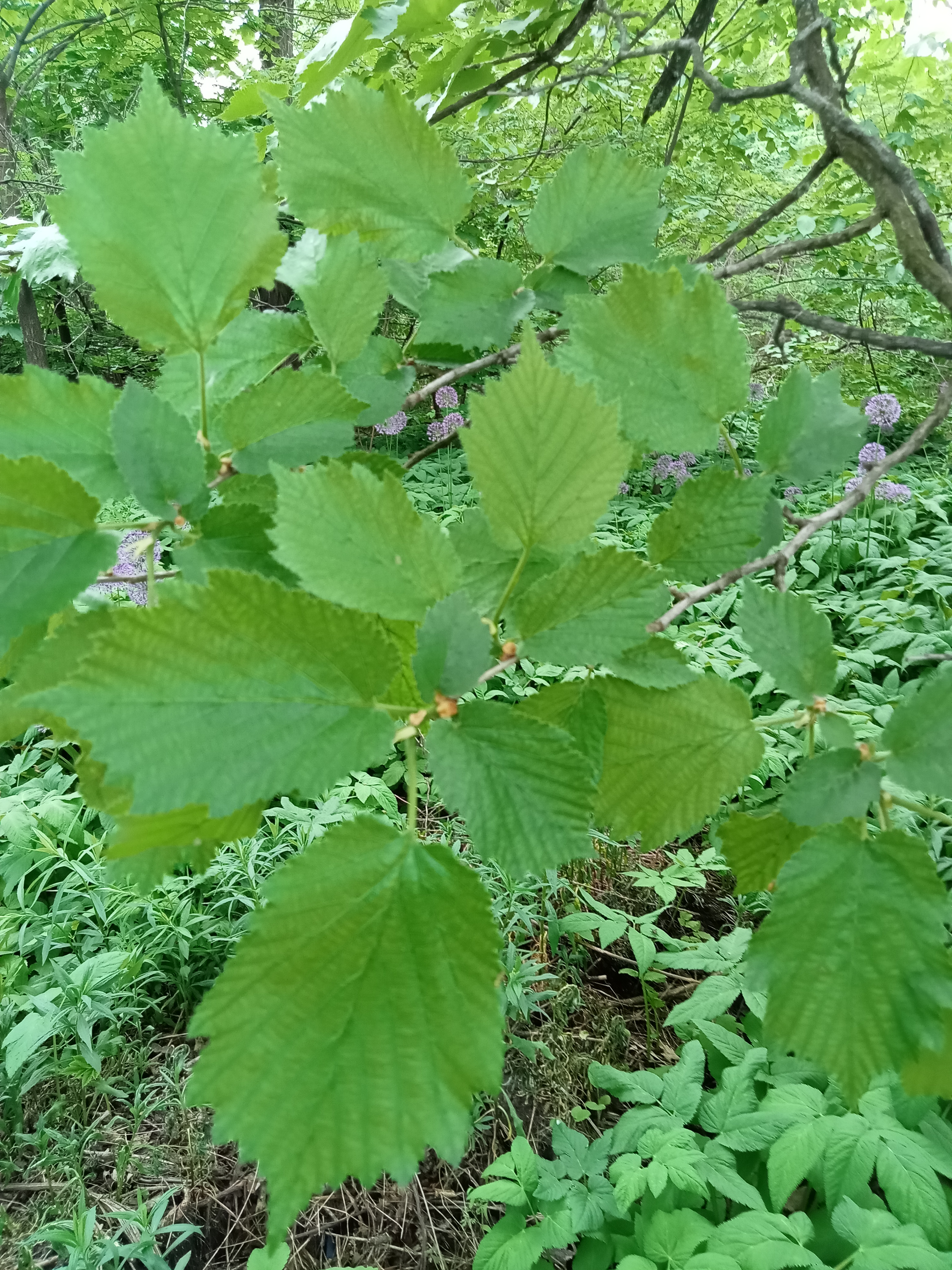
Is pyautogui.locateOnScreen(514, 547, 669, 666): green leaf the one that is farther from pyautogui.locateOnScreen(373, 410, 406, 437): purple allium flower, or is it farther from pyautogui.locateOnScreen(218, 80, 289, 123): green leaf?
pyautogui.locateOnScreen(218, 80, 289, 123): green leaf

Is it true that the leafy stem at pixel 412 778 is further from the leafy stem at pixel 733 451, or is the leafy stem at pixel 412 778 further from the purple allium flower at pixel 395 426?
the purple allium flower at pixel 395 426

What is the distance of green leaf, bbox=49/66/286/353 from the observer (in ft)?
0.98

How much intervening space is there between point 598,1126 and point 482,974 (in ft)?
5.86

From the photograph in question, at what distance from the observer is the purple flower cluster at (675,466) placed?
3668 millimetres

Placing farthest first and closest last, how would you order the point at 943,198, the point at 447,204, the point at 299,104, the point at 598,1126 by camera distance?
the point at 943,198 < the point at 598,1126 < the point at 299,104 < the point at 447,204

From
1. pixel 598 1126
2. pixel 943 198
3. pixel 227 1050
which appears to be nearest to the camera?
pixel 227 1050

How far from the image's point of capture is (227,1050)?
8.2 inches

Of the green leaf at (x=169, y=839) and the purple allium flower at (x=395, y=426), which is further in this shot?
the purple allium flower at (x=395, y=426)

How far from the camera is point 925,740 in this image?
30 cm

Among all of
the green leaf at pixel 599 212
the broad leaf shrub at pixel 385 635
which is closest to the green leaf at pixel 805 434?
the broad leaf shrub at pixel 385 635

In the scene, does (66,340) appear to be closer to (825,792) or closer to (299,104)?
(299,104)

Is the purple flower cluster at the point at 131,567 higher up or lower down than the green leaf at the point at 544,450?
lower down

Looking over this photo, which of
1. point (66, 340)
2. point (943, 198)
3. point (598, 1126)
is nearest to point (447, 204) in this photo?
point (598, 1126)

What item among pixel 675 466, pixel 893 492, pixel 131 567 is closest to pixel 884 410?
pixel 893 492
